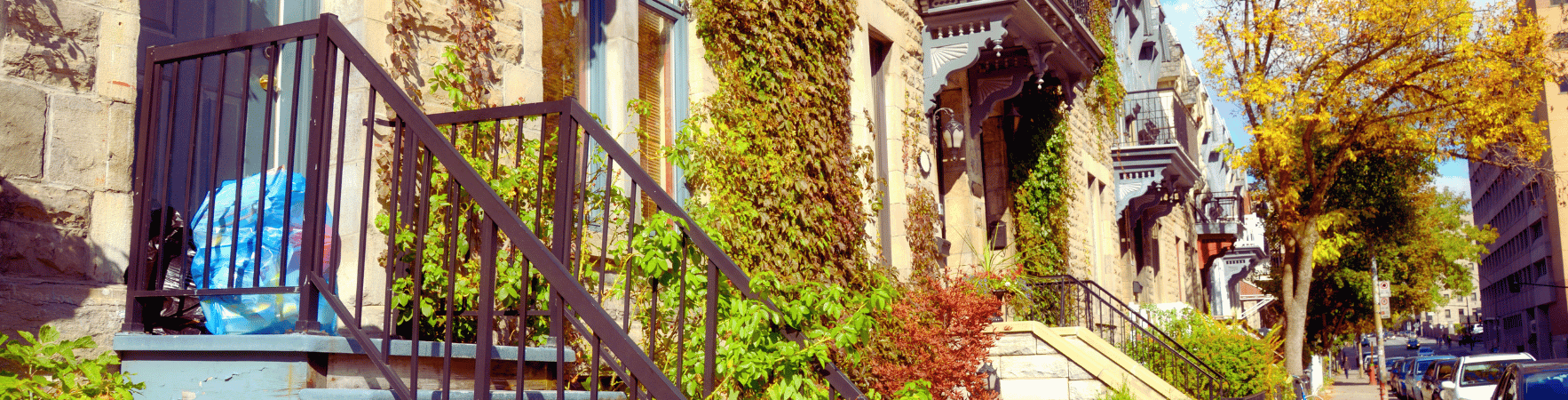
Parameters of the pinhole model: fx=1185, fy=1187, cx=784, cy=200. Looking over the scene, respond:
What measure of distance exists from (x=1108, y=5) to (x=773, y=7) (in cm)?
1094

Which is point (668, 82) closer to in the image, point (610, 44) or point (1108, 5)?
point (610, 44)

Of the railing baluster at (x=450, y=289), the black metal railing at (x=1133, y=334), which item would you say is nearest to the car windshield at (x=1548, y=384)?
the black metal railing at (x=1133, y=334)

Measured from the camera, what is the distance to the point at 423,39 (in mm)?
5484

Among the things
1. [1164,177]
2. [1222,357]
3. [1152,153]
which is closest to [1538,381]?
[1222,357]

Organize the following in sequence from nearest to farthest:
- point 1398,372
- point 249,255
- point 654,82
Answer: point 249,255 → point 654,82 → point 1398,372

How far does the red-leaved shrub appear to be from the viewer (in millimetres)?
8571

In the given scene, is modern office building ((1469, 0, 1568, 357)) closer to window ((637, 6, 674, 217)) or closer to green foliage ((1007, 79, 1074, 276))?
green foliage ((1007, 79, 1074, 276))

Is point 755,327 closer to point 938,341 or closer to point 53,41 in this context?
point 53,41

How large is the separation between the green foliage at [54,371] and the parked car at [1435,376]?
21.9 m

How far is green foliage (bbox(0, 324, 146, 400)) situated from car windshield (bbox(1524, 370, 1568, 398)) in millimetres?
11393

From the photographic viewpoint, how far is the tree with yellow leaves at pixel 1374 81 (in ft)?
60.7

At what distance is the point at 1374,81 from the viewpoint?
19281 mm

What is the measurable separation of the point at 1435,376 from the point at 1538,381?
43.5 feet

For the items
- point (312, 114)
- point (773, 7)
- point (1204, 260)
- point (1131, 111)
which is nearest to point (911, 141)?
point (773, 7)
